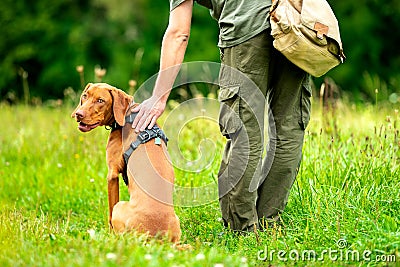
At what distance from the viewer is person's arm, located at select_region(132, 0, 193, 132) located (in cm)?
386

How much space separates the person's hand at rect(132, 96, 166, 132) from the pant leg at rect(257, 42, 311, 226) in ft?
2.56

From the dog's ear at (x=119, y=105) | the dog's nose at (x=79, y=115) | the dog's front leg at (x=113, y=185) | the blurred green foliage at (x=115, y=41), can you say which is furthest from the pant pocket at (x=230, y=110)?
the blurred green foliage at (x=115, y=41)

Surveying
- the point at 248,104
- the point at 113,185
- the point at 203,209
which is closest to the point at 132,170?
the point at 113,185

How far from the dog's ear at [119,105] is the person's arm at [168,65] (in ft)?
0.24

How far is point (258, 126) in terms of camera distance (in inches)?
158

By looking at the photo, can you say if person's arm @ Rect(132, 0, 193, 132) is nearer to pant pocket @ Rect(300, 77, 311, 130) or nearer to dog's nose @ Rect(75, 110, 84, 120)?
dog's nose @ Rect(75, 110, 84, 120)

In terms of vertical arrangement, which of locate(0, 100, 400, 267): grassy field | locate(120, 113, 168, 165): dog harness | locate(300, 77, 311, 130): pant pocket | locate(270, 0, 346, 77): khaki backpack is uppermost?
locate(270, 0, 346, 77): khaki backpack

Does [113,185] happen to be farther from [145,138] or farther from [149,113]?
[149,113]

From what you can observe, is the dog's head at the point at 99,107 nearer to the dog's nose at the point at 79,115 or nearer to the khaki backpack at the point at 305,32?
the dog's nose at the point at 79,115

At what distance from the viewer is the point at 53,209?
5.36 meters

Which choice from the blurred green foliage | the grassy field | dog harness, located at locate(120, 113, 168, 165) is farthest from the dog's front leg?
the blurred green foliage

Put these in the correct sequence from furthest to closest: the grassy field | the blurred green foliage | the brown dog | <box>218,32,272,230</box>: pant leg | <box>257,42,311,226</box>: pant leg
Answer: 1. the blurred green foliage
2. <box>257,42,311,226</box>: pant leg
3. <box>218,32,272,230</box>: pant leg
4. the brown dog
5. the grassy field

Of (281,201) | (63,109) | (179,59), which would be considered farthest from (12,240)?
(63,109)

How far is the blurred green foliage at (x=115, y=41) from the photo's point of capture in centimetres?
1888
